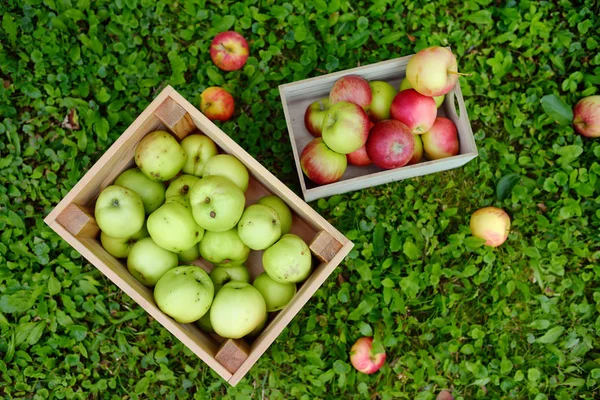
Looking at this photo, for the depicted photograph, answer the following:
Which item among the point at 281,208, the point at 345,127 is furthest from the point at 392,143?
the point at 281,208

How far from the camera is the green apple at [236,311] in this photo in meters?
1.96

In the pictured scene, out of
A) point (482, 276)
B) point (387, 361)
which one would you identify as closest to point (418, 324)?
point (387, 361)

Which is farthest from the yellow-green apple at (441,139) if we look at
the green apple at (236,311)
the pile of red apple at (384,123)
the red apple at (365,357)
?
the green apple at (236,311)

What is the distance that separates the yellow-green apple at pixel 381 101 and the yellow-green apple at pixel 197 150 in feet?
2.58

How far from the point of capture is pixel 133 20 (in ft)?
9.24

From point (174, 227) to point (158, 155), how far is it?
0.31m

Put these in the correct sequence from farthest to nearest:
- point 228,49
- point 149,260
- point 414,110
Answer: point 228,49, point 414,110, point 149,260

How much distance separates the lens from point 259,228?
2.00 m

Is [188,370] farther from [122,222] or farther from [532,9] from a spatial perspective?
[532,9]

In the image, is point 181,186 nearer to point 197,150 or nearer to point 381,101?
point 197,150

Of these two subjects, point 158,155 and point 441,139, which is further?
point 441,139

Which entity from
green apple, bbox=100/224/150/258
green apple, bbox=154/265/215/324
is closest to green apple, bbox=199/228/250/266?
green apple, bbox=154/265/215/324

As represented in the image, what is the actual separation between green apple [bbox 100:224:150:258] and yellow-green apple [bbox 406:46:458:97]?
4.34 ft

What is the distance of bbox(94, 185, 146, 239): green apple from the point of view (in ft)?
6.45
